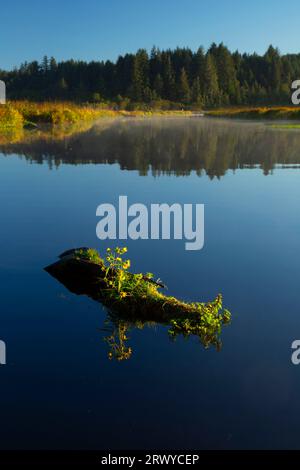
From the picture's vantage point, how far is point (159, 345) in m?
7.12

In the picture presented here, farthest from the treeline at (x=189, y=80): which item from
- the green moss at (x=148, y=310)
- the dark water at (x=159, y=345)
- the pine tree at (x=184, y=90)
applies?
the green moss at (x=148, y=310)

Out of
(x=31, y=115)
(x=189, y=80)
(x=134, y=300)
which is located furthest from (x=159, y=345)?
(x=189, y=80)

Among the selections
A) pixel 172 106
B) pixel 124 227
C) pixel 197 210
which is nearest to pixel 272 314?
pixel 124 227

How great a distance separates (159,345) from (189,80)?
171m

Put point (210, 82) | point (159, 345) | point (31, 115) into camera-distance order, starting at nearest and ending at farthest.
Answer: point (159, 345), point (31, 115), point (210, 82)

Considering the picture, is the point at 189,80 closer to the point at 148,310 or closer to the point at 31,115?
the point at 31,115

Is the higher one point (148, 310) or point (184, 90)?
point (184, 90)

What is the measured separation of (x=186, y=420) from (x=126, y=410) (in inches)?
25.7

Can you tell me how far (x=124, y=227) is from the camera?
1291 centimetres

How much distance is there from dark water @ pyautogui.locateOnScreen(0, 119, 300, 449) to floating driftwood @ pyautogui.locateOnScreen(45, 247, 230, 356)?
0.25 m

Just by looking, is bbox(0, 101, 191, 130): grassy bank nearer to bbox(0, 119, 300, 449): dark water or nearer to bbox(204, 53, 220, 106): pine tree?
bbox(0, 119, 300, 449): dark water

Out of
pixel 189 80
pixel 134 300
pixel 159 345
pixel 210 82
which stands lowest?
pixel 159 345

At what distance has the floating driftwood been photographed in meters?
7.61
